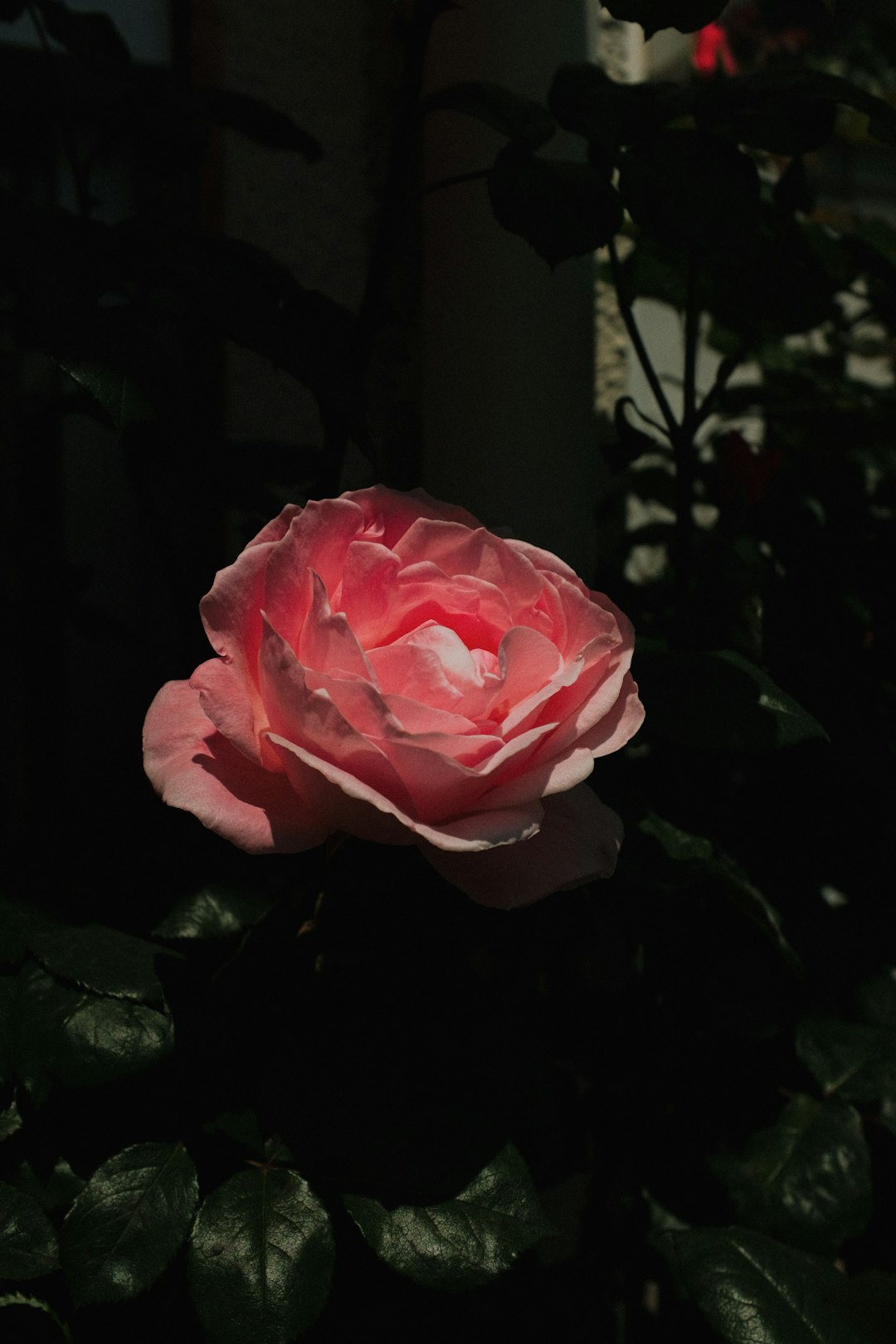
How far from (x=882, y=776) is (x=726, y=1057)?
35 cm

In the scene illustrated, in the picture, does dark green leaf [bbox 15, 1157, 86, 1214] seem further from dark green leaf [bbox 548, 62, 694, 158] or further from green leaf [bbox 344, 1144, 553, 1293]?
dark green leaf [bbox 548, 62, 694, 158]

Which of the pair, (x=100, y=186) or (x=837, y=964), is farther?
(x=100, y=186)

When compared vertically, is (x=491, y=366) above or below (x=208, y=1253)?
above

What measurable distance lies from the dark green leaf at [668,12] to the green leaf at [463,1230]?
89 cm

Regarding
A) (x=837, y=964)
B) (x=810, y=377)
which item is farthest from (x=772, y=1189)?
(x=810, y=377)

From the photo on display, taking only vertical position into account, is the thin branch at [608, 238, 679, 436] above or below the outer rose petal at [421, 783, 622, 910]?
above

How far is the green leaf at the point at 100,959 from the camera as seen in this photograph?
2.24 feet

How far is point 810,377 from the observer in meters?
1.71

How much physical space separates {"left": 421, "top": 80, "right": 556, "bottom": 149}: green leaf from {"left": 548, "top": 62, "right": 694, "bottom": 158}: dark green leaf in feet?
0.06

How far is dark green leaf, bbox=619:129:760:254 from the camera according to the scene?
840mm

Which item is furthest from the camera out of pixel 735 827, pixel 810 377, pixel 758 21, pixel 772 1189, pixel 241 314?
pixel 758 21

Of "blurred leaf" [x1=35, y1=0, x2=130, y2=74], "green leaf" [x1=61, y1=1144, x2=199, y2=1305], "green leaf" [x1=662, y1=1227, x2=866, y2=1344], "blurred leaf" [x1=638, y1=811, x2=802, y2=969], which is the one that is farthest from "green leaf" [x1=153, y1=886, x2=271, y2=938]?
"blurred leaf" [x1=35, y1=0, x2=130, y2=74]

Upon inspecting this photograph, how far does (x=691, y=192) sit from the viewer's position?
846 mm

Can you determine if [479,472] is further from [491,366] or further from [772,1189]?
[772,1189]
